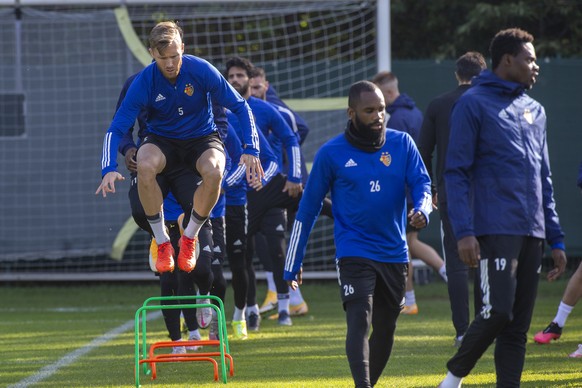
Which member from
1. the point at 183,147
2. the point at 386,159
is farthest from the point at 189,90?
the point at 386,159

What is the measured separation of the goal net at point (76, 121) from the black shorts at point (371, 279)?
883 cm

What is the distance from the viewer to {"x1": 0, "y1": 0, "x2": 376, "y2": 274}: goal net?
49.0 ft

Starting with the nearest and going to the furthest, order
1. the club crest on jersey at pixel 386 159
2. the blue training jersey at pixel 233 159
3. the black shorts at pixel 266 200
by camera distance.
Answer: the club crest on jersey at pixel 386 159 < the blue training jersey at pixel 233 159 < the black shorts at pixel 266 200

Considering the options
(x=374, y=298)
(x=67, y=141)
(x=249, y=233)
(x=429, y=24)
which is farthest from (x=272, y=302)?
(x=429, y=24)

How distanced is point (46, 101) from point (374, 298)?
9797mm

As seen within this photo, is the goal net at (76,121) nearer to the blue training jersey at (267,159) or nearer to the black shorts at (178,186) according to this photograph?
the blue training jersey at (267,159)

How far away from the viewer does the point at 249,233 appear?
34.5 feet

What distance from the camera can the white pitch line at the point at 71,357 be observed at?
7.43 meters

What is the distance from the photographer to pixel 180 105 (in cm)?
757

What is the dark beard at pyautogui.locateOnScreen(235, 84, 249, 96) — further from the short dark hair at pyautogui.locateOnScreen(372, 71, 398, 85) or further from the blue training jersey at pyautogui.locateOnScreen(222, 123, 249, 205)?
the short dark hair at pyautogui.locateOnScreen(372, 71, 398, 85)

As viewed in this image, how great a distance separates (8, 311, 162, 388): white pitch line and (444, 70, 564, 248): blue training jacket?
10.8 ft

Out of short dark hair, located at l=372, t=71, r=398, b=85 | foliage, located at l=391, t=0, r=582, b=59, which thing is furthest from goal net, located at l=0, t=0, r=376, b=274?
short dark hair, located at l=372, t=71, r=398, b=85

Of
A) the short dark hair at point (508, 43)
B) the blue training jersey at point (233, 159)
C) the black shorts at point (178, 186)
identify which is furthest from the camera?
the blue training jersey at point (233, 159)

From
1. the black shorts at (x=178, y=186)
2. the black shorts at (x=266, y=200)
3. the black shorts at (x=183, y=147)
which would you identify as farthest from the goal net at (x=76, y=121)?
the black shorts at (x=183, y=147)
